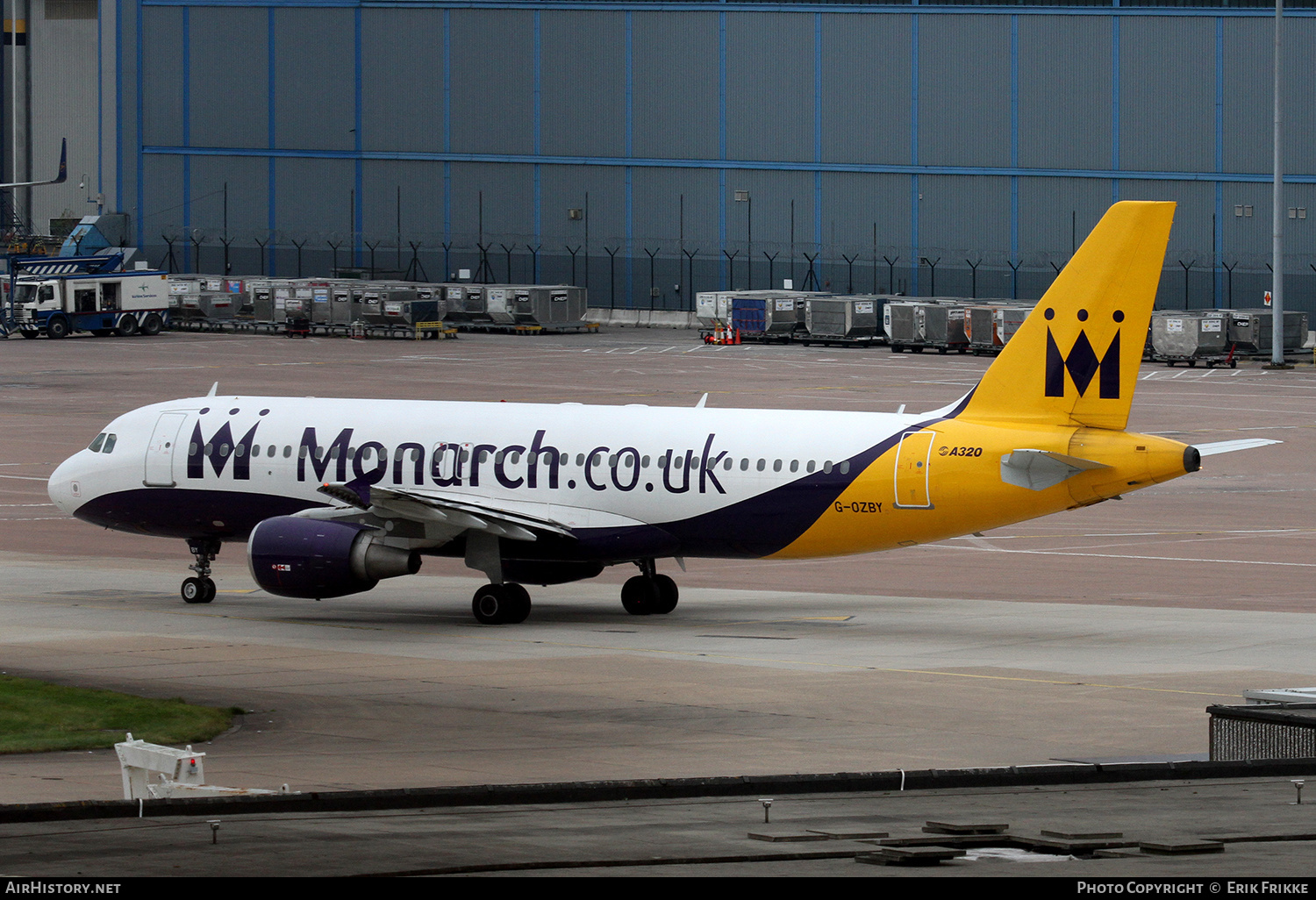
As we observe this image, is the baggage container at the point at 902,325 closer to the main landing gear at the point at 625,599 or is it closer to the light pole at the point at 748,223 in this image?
the light pole at the point at 748,223

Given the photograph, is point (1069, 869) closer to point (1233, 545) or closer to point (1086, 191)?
point (1233, 545)

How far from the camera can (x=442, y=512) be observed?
31.3 meters

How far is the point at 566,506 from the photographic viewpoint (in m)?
32.8

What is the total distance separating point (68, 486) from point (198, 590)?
3.42m

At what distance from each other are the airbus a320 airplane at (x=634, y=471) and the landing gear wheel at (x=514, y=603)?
1.6 inches

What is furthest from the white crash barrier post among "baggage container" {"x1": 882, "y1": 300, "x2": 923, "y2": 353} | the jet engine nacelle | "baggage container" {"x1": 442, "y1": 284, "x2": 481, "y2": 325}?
"baggage container" {"x1": 442, "y1": 284, "x2": 481, "y2": 325}

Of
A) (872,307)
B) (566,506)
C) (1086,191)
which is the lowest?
(566,506)

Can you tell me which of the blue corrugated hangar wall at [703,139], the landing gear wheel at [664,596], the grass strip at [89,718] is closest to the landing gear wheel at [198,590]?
the landing gear wheel at [664,596]

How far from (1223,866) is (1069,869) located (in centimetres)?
99

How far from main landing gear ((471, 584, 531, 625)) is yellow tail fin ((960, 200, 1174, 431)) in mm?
8835

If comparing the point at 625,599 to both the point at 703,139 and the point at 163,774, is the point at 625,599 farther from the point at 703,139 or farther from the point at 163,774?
the point at 703,139

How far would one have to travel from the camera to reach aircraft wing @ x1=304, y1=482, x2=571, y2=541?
30938 millimetres

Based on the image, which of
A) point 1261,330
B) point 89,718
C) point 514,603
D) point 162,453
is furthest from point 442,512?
point 1261,330
